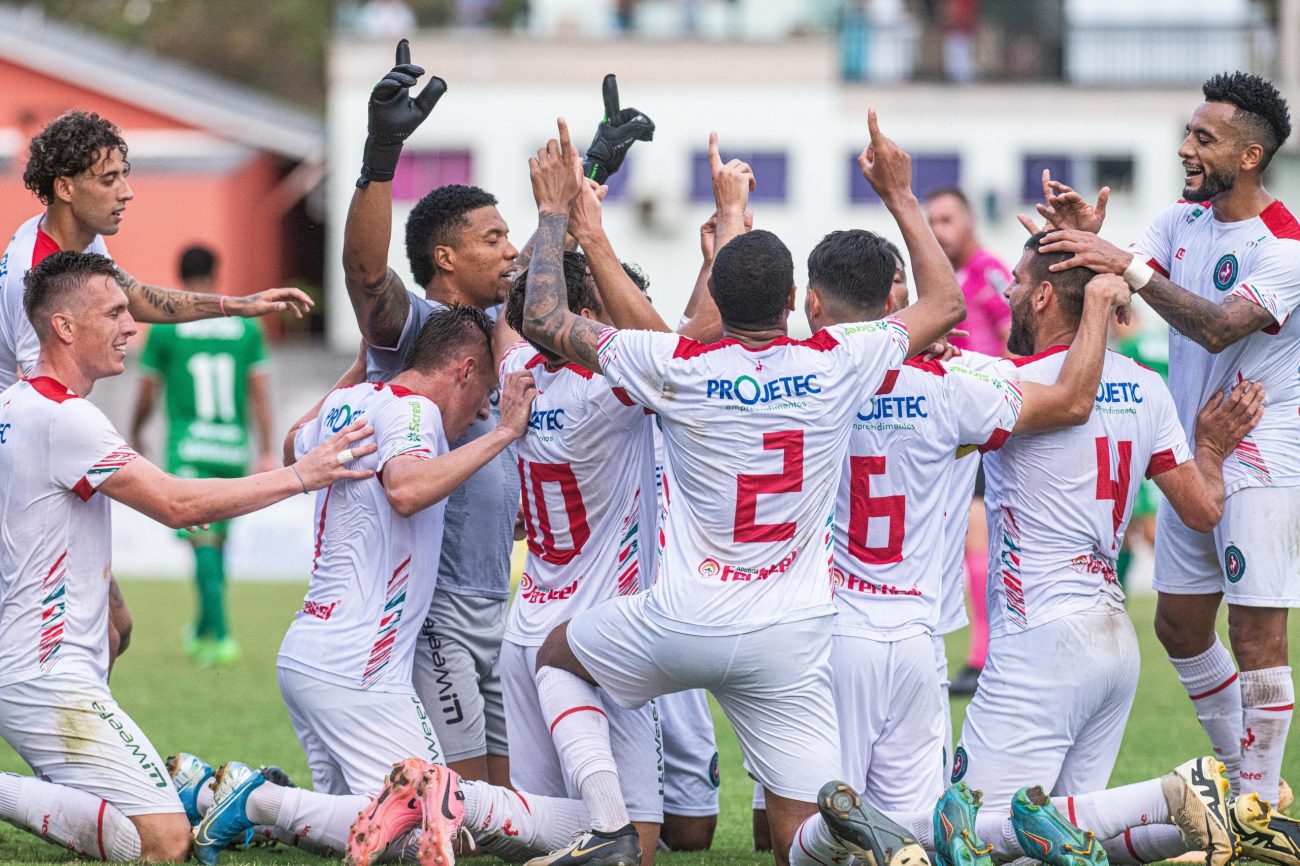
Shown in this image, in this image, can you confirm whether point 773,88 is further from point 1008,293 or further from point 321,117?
point 1008,293

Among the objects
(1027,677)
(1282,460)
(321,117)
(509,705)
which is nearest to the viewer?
(1027,677)

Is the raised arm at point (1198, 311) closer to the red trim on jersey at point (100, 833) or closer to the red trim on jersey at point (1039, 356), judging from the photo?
the red trim on jersey at point (1039, 356)

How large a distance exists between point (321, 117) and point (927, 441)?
44432 millimetres

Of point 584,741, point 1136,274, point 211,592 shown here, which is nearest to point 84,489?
point 584,741

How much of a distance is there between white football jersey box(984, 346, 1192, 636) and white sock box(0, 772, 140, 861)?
3.23m

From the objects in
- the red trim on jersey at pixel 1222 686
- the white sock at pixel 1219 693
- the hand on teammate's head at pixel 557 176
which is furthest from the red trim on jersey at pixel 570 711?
the red trim on jersey at pixel 1222 686

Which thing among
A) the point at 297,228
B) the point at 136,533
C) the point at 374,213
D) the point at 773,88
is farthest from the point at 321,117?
the point at 374,213

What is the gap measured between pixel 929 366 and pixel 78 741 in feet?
11.0

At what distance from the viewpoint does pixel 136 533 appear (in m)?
20.1

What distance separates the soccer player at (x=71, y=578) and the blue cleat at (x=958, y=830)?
235 cm

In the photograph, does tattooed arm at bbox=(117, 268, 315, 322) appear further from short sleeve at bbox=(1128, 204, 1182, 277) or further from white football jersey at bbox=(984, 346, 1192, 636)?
short sleeve at bbox=(1128, 204, 1182, 277)

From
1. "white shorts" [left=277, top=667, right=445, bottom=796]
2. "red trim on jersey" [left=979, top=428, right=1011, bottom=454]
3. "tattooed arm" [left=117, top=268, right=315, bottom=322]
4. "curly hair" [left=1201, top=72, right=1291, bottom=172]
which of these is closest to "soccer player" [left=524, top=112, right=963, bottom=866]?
"red trim on jersey" [left=979, top=428, right=1011, bottom=454]

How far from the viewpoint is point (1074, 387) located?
5.86 meters

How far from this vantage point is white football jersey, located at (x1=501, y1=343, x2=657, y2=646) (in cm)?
611
